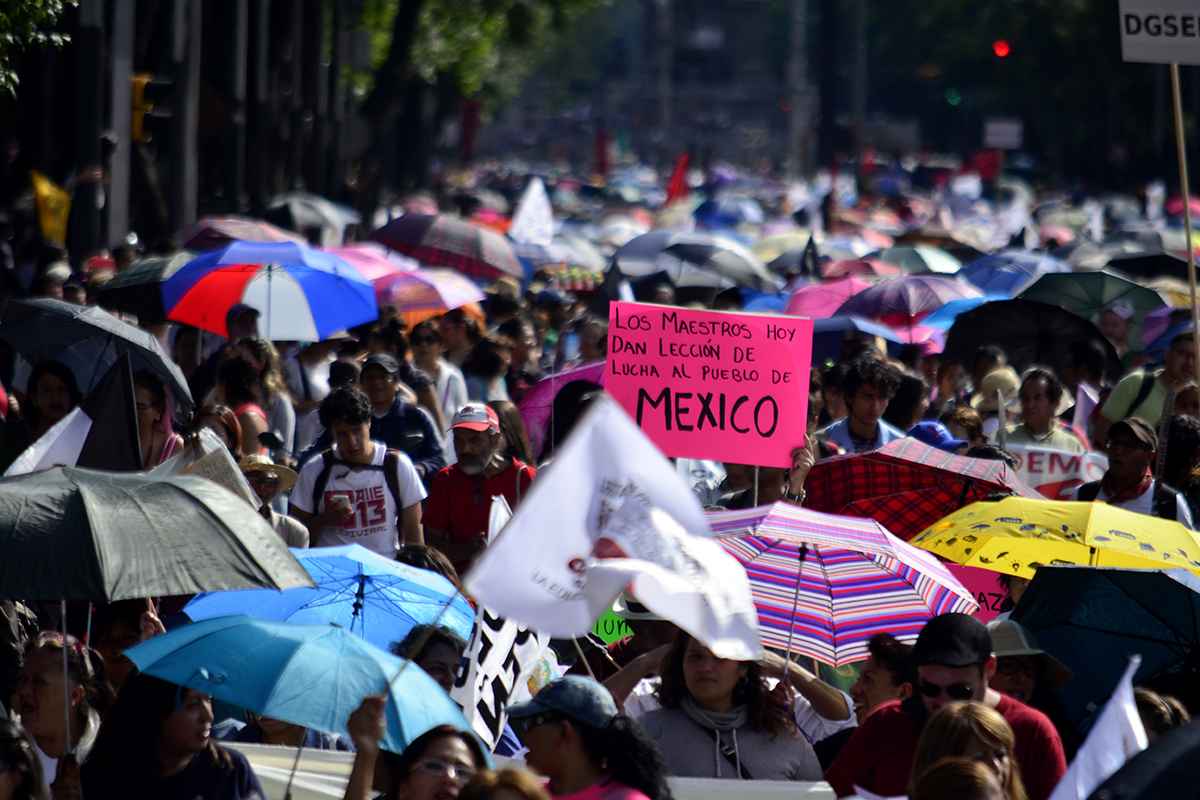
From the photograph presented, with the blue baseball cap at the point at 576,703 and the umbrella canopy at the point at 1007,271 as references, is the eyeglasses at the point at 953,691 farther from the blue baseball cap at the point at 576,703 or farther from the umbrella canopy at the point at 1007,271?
the umbrella canopy at the point at 1007,271

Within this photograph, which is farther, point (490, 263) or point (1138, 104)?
point (1138, 104)

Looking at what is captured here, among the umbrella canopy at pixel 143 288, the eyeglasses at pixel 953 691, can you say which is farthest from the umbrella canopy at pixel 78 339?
the eyeglasses at pixel 953 691

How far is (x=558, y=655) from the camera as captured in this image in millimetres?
6906

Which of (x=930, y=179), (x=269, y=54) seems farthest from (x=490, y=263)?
(x=930, y=179)

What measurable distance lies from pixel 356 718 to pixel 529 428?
15.6 ft

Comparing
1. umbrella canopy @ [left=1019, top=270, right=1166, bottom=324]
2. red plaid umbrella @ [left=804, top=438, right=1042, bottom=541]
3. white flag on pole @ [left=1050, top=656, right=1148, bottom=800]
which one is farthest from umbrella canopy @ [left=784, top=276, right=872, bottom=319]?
white flag on pole @ [left=1050, top=656, right=1148, bottom=800]

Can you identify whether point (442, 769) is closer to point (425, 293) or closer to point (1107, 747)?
point (1107, 747)

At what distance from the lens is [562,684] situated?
4457 millimetres

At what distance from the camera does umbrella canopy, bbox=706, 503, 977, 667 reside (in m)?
5.47

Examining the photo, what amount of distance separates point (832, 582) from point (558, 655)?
1630 mm

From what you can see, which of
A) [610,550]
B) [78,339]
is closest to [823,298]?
[78,339]

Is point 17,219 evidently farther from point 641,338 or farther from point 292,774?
point 292,774

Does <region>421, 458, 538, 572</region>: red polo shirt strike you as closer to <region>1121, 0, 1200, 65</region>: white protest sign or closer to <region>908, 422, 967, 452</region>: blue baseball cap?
<region>908, 422, 967, 452</region>: blue baseball cap

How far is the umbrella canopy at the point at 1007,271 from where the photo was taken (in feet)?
52.8
